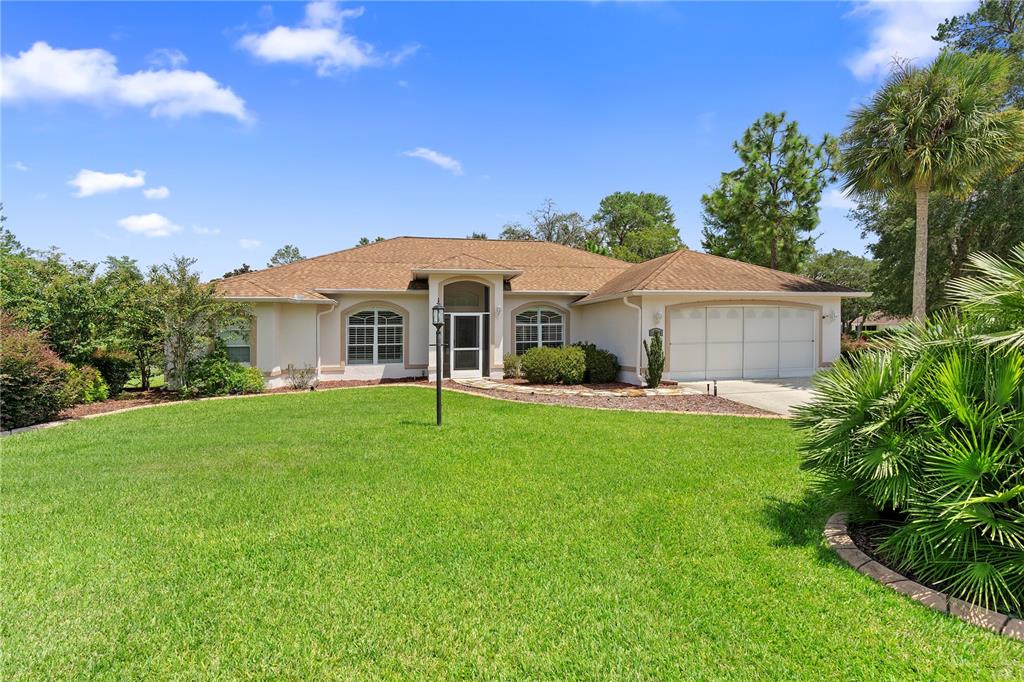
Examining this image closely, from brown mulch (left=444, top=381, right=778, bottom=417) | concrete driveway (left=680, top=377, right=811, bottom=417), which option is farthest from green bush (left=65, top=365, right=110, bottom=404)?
concrete driveway (left=680, top=377, right=811, bottom=417)

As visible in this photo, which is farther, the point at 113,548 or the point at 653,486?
the point at 653,486

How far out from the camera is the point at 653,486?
19.4 ft

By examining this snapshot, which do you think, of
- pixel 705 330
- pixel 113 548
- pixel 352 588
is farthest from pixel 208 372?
pixel 705 330

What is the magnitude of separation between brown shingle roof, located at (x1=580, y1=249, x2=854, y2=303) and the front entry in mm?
4393

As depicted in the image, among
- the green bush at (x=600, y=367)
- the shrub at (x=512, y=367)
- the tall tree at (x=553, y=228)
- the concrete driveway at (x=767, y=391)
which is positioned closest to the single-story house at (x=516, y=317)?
the shrub at (x=512, y=367)

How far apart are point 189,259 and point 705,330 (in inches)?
648

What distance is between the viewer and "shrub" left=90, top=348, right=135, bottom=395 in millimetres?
13375

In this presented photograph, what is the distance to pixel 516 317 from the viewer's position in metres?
19.1

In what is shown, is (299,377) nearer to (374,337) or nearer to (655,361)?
(374,337)

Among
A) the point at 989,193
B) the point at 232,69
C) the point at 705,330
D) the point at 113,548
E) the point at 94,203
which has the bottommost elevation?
the point at 113,548

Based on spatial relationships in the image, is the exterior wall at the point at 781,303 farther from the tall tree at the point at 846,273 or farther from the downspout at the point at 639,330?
the tall tree at the point at 846,273

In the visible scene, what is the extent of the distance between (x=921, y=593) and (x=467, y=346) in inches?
613

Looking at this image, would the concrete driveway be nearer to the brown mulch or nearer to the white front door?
the brown mulch

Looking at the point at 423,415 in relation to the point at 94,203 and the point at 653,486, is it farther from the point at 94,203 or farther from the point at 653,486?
the point at 94,203
